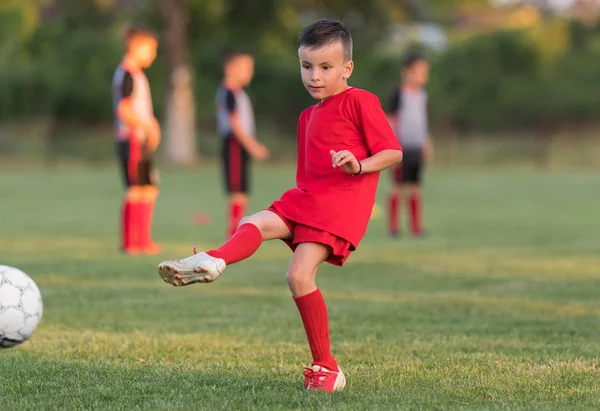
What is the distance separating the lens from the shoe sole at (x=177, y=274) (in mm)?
3762

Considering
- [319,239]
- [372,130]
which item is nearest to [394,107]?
[372,130]

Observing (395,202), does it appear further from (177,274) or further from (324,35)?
(177,274)

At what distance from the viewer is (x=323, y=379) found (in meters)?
4.06

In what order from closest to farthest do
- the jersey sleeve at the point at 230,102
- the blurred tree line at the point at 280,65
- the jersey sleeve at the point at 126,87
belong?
1. the jersey sleeve at the point at 126,87
2. the jersey sleeve at the point at 230,102
3. the blurred tree line at the point at 280,65

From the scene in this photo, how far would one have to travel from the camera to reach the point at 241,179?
11102 mm

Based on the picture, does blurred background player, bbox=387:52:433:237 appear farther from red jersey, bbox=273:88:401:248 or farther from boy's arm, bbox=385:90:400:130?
red jersey, bbox=273:88:401:248

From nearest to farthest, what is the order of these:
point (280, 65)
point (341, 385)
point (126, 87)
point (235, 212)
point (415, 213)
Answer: point (341, 385)
point (126, 87)
point (235, 212)
point (415, 213)
point (280, 65)

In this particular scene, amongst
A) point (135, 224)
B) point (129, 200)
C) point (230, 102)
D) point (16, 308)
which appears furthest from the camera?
point (230, 102)

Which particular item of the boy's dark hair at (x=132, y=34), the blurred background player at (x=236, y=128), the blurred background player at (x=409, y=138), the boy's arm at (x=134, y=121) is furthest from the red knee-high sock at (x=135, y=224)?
the blurred background player at (x=409, y=138)

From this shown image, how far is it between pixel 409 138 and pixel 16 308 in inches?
301

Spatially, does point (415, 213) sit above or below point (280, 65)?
below

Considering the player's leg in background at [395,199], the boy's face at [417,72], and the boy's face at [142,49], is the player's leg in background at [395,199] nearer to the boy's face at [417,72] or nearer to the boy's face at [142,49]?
the boy's face at [417,72]

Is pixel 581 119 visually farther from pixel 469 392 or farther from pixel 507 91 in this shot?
pixel 469 392

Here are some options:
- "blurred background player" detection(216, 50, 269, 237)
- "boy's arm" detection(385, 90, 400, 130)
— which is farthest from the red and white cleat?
"boy's arm" detection(385, 90, 400, 130)
